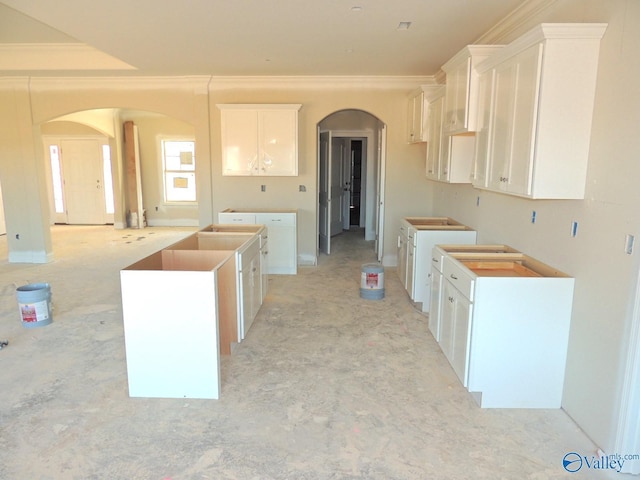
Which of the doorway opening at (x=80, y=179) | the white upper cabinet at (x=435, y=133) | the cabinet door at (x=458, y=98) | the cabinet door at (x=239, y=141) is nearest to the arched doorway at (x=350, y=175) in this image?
the cabinet door at (x=239, y=141)

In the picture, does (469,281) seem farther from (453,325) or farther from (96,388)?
(96,388)

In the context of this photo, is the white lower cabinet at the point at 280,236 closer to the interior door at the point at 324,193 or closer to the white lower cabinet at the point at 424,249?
the interior door at the point at 324,193

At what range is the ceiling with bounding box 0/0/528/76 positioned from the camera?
3.58 m

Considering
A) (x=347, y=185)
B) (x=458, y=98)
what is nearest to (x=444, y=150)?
(x=458, y=98)

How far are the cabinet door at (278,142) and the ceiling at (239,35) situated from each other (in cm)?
59

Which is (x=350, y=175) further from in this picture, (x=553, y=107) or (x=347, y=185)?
(x=553, y=107)

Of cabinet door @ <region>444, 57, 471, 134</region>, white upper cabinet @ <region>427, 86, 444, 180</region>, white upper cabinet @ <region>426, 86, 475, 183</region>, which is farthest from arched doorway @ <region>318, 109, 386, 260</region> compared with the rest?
cabinet door @ <region>444, 57, 471, 134</region>

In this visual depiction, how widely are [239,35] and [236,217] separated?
8.21ft

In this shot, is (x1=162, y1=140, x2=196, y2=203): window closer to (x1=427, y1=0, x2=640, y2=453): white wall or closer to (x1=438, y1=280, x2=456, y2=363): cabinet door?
(x1=438, y1=280, x2=456, y2=363): cabinet door

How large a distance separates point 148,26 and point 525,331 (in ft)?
13.0

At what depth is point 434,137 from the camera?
5.33 m

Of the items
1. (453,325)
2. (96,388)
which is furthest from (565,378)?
(96,388)

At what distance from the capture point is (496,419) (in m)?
2.88

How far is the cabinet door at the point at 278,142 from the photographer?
6.27 m
